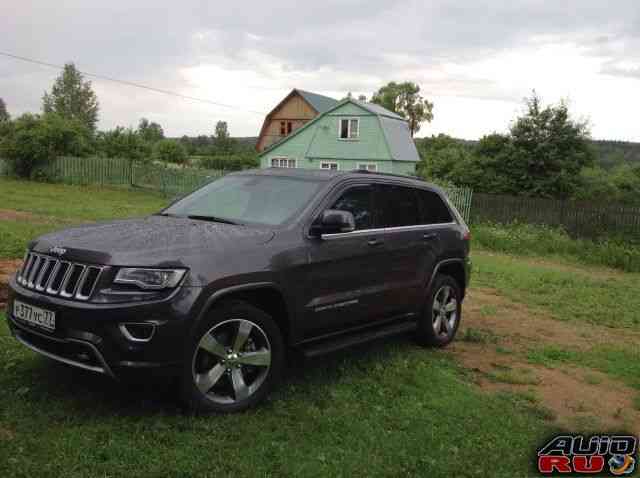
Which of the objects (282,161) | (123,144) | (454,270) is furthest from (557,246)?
(123,144)

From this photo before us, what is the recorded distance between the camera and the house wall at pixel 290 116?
2199 inches

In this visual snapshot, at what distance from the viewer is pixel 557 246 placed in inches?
691

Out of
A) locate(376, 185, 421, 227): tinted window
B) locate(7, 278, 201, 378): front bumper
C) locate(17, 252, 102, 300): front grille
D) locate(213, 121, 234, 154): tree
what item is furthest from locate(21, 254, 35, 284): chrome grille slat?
locate(213, 121, 234, 154): tree

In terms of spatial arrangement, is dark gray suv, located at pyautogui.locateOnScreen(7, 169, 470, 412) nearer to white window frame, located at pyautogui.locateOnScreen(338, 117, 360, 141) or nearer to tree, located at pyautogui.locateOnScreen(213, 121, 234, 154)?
white window frame, located at pyautogui.locateOnScreen(338, 117, 360, 141)

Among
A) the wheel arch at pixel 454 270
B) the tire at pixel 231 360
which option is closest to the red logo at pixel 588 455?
the tire at pixel 231 360

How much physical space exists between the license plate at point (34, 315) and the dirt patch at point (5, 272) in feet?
7.30

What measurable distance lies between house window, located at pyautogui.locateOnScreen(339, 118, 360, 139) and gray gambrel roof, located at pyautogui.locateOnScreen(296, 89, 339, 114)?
15.6 metres

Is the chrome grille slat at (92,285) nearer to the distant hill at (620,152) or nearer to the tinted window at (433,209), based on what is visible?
the tinted window at (433,209)

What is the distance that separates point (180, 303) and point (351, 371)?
2.13 meters

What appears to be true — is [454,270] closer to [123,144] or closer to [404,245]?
[404,245]

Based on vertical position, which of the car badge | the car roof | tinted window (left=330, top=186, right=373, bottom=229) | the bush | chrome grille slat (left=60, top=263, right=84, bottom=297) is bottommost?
the bush

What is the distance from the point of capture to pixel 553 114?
30688 mm

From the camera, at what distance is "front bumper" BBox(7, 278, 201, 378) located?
3.64 metres

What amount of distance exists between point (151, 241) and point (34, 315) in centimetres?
90
